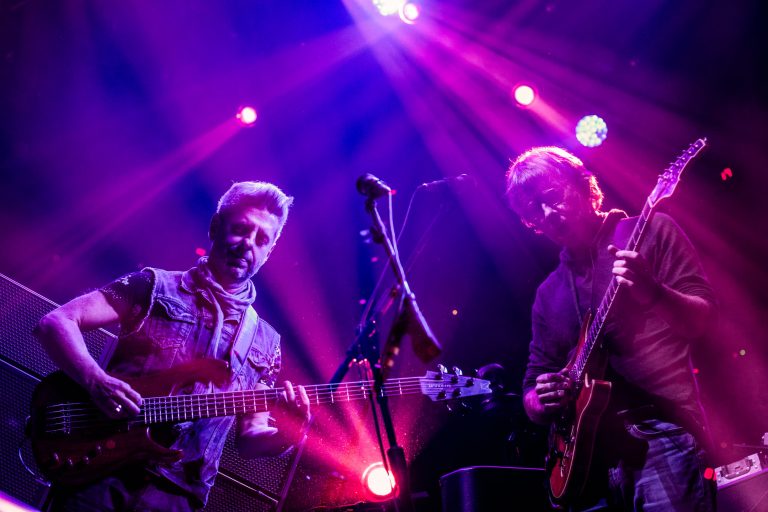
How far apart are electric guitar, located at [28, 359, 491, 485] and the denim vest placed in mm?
84

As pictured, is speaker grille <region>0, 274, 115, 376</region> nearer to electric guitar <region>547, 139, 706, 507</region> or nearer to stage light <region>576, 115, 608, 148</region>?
electric guitar <region>547, 139, 706, 507</region>

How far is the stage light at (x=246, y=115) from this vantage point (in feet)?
19.0

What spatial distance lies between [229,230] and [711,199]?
4.52 m

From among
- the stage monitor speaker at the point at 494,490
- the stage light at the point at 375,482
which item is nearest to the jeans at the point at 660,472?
the stage monitor speaker at the point at 494,490

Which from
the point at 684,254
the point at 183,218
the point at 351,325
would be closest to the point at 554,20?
the point at 684,254

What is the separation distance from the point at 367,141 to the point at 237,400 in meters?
3.65

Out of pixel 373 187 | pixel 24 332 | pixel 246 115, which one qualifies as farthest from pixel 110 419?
pixel 246 115

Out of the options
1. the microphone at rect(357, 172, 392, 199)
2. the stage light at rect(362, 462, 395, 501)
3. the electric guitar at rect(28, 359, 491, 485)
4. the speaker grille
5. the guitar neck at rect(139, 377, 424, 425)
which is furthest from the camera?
the stage light at rect(362, 462, 395, 501)

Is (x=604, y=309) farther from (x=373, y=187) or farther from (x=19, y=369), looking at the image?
(x=19, y=369)

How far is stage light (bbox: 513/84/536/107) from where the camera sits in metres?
5.76

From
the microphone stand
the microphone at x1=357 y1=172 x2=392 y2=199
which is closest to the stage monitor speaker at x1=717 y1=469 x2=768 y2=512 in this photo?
the microphone stand

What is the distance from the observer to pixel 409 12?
5688 mm

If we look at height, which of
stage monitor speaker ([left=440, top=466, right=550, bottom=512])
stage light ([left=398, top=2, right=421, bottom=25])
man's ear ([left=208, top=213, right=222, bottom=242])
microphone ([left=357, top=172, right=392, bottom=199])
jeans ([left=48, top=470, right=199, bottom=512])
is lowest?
stage monitor speaker ([left=440, top=466, right=550, bottom=512])

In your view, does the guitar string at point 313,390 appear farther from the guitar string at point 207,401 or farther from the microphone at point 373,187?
the microphone at point 373,187
